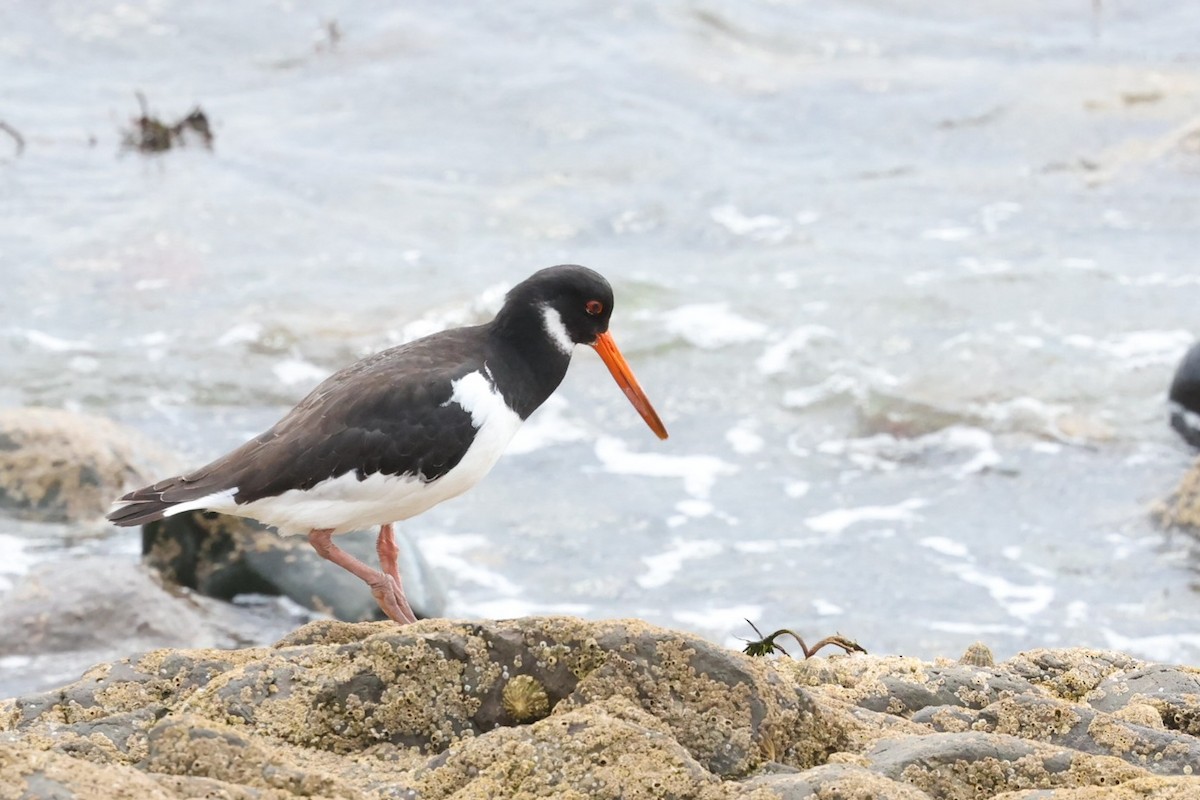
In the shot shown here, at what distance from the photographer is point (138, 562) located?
7.75m

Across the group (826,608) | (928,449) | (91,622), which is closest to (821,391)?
(928,449)

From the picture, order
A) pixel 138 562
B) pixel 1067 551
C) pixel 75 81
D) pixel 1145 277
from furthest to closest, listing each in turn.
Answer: pixel 75 81 < pixel 1145 277 < pixel 1067 551 < pixel 138 562

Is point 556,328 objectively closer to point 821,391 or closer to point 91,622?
point 91,622

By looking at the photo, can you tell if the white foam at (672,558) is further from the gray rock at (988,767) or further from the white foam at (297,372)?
the gray rock at (988,767)

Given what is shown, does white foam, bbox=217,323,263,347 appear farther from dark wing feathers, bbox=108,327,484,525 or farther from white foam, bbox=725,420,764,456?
dark wing feathers, bbox=108,327,484,525

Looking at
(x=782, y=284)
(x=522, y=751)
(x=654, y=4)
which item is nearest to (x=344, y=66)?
(x=654, y=4)

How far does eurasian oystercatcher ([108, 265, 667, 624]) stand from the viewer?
15.1 ft

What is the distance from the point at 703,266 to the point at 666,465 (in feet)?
11.5

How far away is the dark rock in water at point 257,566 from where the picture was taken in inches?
287

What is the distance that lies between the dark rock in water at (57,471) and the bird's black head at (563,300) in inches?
161

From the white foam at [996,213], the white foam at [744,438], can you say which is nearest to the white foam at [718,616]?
the white foam at [744,438]

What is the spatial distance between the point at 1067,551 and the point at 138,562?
16.7 ft

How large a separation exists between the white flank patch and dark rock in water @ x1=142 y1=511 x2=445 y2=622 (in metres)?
2.47

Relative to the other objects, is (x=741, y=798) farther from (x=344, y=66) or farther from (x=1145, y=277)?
(x=344, y=66)
